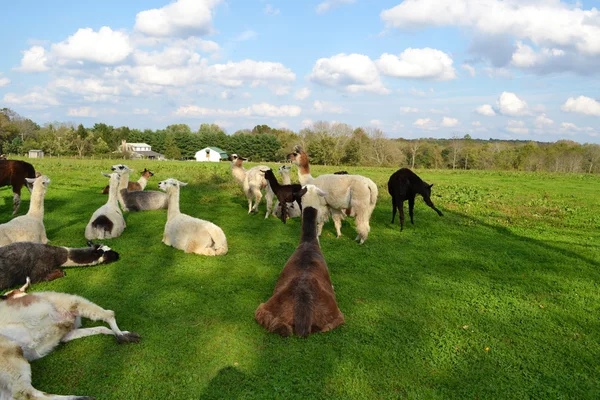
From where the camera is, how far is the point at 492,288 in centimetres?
662

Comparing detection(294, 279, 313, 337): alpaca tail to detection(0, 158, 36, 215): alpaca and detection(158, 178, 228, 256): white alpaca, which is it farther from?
detection(0, 158, 36, 215): alpaca

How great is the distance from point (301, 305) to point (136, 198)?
960 centimetres

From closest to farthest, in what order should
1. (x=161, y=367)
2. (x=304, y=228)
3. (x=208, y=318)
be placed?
(x=161, y=367) < (x=208, y=318) < (x=304, y=228)

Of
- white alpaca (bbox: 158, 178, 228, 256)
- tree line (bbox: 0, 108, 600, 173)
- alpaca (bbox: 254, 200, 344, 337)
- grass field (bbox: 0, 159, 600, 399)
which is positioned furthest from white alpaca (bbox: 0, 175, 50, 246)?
tree line (bbox: 0, 108, 600, 173)

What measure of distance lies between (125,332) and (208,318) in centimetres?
103

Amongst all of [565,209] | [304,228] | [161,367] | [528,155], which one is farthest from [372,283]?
[528,155]

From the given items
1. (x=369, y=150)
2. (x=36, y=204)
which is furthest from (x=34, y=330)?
(x=369, y=150)

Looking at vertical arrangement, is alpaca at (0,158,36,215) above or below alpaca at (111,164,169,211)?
above

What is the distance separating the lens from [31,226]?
304 inches

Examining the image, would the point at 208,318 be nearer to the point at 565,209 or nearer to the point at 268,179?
the point at 268,179

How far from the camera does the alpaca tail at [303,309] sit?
15.2 ft

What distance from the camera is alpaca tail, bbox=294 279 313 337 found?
15.2 feet

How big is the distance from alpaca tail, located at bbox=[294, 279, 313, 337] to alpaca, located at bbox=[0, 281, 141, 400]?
1.89 metres

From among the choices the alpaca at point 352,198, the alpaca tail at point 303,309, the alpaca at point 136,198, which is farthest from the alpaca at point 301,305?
the alpaca at point 136,198
